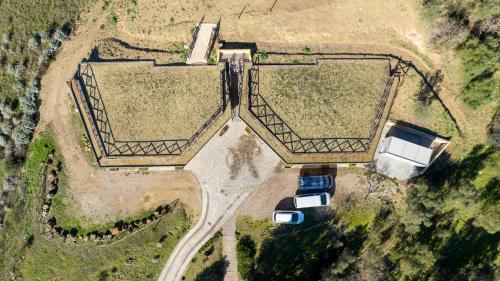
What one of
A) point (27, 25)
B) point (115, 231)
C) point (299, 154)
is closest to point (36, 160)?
point (115, 231)

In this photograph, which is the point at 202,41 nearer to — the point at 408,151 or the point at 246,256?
the point at 246,256

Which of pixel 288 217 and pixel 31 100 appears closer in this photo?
pixel 288 217

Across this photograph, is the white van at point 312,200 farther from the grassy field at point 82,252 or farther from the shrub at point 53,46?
the shrub at point 53,46

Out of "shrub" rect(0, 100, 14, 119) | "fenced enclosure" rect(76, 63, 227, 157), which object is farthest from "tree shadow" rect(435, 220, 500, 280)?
A: "shrub" rect(0, 100, 14, 119)

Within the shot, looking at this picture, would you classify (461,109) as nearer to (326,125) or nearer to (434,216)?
(434,216)

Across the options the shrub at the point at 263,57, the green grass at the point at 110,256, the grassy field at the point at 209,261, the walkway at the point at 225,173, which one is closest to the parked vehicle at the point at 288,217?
the walkway at the point at 225,173

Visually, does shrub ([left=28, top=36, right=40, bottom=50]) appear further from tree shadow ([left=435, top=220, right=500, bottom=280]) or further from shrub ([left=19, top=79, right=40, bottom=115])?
tree shadow ([left=435, top=220, right=500, bottom=280])

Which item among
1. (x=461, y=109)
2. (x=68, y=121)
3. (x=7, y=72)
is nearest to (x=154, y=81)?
(x=68, y=121)
